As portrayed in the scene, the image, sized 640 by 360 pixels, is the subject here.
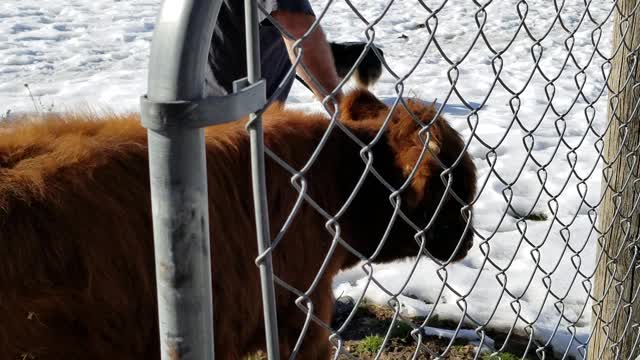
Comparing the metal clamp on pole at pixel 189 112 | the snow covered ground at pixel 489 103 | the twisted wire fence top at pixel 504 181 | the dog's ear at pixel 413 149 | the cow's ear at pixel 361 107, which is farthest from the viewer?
the cow's ear at pixel 361 107

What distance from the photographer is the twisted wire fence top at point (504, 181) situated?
78.1 inches

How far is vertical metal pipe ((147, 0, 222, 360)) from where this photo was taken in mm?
1040

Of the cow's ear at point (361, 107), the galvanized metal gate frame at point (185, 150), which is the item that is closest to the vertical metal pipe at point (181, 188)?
the galvanized metal gate frame at point (185, 150)

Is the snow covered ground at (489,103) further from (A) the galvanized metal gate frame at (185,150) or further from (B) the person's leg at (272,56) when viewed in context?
(A) the galvanized metal gate frame at (185,150)

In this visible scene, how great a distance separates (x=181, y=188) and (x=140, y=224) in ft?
3.92

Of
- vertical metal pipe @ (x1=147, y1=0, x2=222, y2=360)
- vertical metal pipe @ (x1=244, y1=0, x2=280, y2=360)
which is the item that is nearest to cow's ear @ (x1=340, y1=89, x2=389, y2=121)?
vertical metal pipe @ (x1=244, y1=0, x2=280, y2=360)

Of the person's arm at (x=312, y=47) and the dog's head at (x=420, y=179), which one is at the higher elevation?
the person's arm at (x=312, y=47)

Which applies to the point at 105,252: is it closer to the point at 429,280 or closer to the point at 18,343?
the point at 18,343

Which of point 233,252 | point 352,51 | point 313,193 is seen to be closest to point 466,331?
point 313,193

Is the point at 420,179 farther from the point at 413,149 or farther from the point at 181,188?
the point at 181,188

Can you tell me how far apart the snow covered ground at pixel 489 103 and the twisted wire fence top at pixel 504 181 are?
0.05ft

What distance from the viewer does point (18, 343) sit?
195 cm

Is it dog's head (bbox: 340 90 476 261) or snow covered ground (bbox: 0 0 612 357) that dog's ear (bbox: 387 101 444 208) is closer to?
dog's head (bbox: 340 90 476 261)

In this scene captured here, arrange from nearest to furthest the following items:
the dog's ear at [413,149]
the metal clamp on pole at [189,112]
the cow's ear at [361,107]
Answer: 1. the metal clamp on pole at [189,112]
2. the dog's ear at [413,149]
3. the cow's ear at [361,107]
